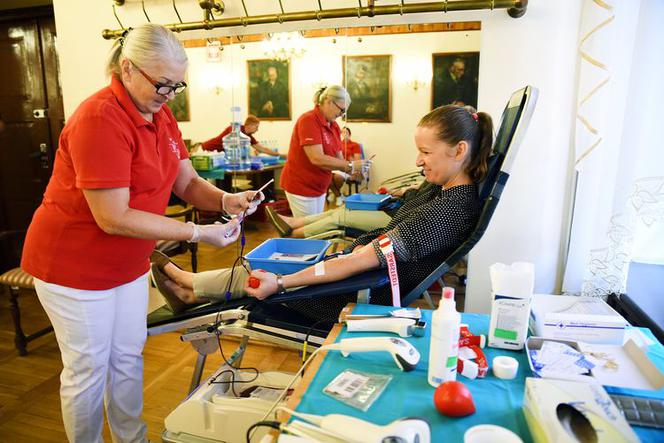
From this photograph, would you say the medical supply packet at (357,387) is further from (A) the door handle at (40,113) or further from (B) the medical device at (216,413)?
(A) the door handle at (40,113)

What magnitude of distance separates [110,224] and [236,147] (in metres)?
1.56

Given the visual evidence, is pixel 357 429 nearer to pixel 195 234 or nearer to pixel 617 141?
pixel 195 234

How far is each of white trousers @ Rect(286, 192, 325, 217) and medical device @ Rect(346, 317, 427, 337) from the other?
1.70 meters

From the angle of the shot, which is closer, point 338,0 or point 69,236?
point 69,236

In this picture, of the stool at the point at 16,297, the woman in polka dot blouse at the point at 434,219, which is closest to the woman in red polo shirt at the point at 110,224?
the woman in polka dot blouse at the point at 434,219

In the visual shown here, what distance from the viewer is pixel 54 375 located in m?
2.24

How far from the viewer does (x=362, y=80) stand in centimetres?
240

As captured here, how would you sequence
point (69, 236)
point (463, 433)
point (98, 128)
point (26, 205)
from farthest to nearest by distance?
1. point (26, 205)
2. point (69, 236)
3. point (98, 128)
4. point (463, 433)

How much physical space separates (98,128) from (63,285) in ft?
1.56

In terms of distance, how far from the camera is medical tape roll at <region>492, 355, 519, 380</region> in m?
0.91

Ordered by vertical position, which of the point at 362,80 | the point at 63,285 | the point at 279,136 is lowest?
the point at 63,285

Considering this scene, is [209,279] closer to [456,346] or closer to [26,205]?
[456,346]

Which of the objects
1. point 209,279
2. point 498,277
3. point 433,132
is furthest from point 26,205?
point 498,277

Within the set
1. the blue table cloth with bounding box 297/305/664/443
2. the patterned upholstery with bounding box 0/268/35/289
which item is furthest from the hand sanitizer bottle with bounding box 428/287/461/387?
the patterned upholstery with bounding box 0/268/35/289
